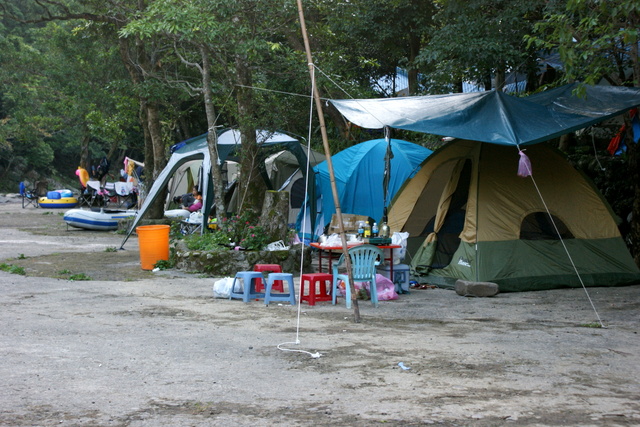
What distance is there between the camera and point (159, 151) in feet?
62.0

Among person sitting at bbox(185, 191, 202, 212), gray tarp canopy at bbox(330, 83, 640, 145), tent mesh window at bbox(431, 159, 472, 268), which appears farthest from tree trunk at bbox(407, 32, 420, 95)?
gray tarp canopy at bbox(330, 83, 640, 145)

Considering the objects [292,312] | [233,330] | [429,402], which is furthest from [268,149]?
[429,402]

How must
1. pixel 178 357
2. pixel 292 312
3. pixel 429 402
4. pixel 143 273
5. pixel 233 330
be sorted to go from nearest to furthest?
pixel 429 402, pixel 178 357, pixel 233 330, pixel 292 312, pixel 143 273

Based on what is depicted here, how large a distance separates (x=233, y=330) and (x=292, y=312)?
130cm

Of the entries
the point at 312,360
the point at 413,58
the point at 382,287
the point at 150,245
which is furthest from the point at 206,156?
the point at 312,360

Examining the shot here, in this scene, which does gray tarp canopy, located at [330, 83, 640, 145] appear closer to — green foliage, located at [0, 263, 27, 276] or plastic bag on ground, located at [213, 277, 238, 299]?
plastic bag on ground, located at [213, 277, 238, 299]

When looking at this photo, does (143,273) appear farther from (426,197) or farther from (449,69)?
(449,69)

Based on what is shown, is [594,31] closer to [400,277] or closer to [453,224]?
[453,224]

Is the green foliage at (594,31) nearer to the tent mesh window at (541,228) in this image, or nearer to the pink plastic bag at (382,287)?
the tent mesh window at (541,228)

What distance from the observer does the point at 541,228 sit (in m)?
10.4

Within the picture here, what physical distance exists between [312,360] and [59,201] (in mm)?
26654

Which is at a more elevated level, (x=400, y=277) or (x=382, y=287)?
(x=400, y=277)

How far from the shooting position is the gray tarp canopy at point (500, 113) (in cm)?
945

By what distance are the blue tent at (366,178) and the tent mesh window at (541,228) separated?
4546 mm
